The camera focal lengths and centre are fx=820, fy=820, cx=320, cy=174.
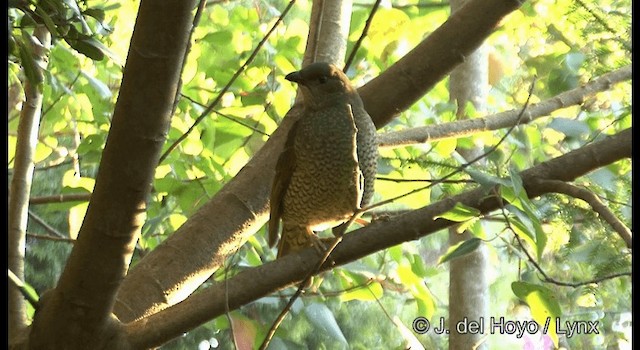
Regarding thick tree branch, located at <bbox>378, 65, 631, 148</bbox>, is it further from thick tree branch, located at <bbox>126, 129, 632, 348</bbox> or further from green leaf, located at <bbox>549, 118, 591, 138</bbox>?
thick tree branch, located at <bbox>126, 129, 632, 348</bbox>

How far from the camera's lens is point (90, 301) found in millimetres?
1010

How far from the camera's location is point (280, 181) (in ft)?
4.38

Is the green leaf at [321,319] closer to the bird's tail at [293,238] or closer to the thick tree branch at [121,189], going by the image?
the bird's tail at [293,238]

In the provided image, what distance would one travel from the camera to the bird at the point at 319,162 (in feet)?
4.52

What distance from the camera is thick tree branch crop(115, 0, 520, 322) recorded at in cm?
121

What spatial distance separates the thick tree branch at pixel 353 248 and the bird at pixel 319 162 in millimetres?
302

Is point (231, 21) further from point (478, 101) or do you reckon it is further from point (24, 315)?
point (24, 315)

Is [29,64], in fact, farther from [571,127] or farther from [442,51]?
[571,127]

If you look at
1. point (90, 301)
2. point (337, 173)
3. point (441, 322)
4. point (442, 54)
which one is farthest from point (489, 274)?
point (90, 301)

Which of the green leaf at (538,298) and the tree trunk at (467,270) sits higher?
the tree trunk at (467,270)

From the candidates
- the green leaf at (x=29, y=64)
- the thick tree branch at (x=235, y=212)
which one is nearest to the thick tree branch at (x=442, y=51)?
the thick tree branch at (x=235, y=212)

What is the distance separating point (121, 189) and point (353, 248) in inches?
12.0

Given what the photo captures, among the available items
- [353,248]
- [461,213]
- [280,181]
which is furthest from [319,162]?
[461,213]
